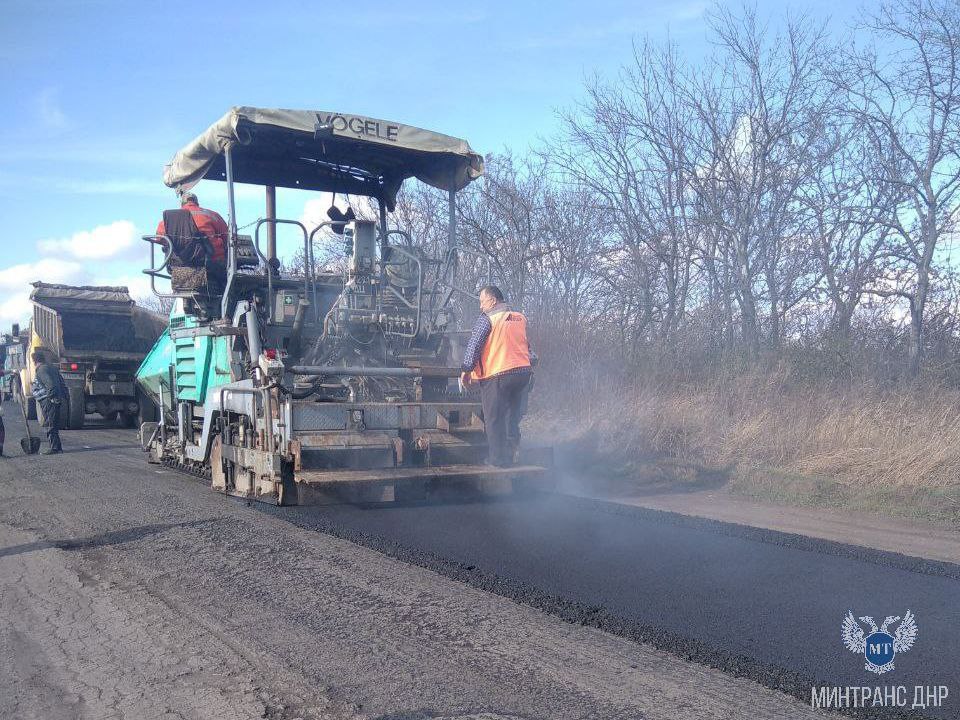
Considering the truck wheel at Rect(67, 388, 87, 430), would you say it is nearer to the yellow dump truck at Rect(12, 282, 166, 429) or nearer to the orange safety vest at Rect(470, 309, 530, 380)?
the yellow dump truck at Rect(12, 282, 166, 429)

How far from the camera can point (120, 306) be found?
17.9 metres

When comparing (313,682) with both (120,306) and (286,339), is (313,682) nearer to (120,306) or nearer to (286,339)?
(286,339)

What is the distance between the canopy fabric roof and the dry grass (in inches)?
155

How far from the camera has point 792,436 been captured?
31.3 feet

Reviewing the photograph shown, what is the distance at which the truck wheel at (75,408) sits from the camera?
53.7ft

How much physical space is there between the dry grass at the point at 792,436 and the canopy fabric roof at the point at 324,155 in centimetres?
393

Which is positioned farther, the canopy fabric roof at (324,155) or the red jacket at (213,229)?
the red jacket at (213,229)

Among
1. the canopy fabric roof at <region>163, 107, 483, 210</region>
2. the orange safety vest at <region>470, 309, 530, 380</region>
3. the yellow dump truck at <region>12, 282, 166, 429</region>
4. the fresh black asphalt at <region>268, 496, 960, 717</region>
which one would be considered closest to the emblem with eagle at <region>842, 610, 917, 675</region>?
the fresh black asphalt at <region>268, 496, 960, 717</region>

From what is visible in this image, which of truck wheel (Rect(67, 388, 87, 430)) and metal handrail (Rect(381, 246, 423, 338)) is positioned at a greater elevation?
metal handrail (Rect(381, 246, 423, 338))

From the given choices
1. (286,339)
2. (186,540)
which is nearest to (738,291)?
(286,339)

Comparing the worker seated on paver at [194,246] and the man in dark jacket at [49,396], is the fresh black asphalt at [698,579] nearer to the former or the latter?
the worker seated on paver at [194,246]

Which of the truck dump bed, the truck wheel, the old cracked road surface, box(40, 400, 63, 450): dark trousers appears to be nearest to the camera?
the old cracked road surface

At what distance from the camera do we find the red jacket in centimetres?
879

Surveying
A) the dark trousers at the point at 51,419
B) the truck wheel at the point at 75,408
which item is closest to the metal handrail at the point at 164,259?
the dark trousers at the point at 51,419
